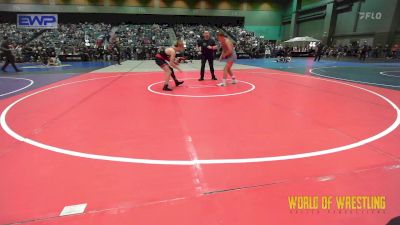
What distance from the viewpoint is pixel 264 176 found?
2844mm

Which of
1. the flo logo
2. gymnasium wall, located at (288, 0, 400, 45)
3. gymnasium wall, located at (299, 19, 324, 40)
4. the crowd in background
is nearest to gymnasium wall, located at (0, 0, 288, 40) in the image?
the crowd in background

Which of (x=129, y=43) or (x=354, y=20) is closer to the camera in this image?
(x=354, y=20)

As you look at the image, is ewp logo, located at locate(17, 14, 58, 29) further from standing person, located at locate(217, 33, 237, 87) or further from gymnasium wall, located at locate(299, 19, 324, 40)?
gymnasium wall, located at locate(299, 19, 324, 40)

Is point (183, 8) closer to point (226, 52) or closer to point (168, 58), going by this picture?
point (226, 52)

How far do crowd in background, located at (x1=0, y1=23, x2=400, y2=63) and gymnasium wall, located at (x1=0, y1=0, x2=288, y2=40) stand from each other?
6.96ft

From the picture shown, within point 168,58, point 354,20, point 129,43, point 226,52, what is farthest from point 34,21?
point 354,20

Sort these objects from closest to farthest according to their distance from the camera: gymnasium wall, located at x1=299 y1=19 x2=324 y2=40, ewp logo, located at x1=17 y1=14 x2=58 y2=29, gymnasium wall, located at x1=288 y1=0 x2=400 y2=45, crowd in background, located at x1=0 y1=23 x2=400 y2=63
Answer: ewp logo, located at x1=17 y1=14 x2=58 y2=29 → crowd in background, located at x1=0 y1=23 x2=400 y2=63 → gymnasium wall, located at x1=288 y1=0 x2=400 y2=45 → gymnasium wall, located at x1=299 y1=19 x2=324 y2=40

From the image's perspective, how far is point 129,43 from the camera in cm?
2905

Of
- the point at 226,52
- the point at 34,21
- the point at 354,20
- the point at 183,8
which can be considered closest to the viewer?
the point at 226,52

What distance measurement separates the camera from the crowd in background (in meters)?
23.2

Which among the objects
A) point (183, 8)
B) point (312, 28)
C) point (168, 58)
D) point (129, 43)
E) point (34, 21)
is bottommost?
point (168, 58)

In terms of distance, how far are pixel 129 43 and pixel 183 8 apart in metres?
12.5

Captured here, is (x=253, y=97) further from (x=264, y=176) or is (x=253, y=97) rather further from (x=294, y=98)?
(x=264, y=176)

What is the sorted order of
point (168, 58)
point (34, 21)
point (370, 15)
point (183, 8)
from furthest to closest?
1. point (183, 8)
2. point (370, 15)
3. point (34, 21)
4. point (168, 58)
